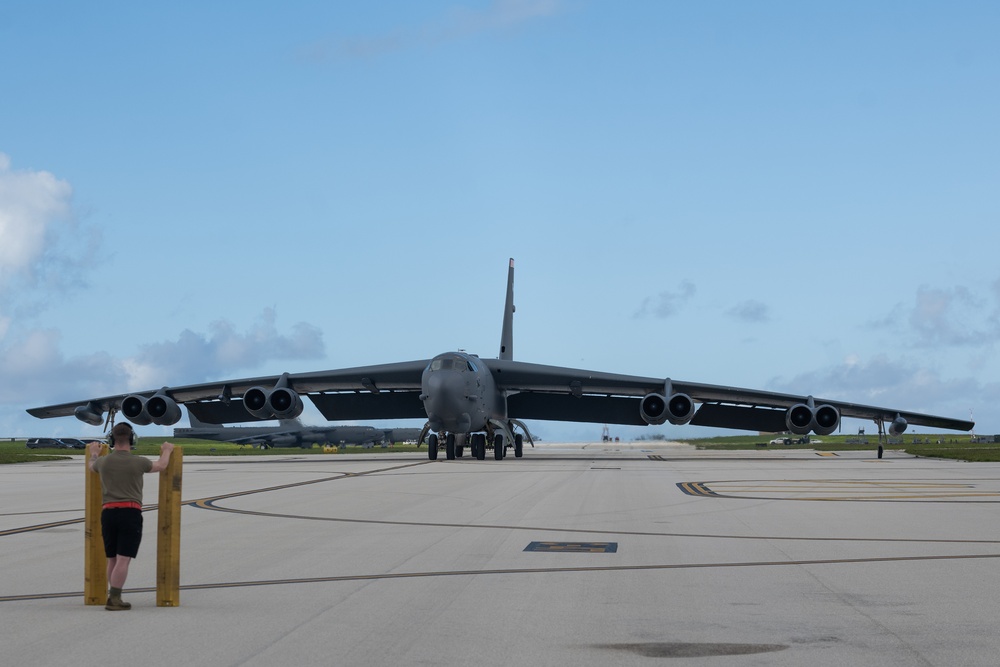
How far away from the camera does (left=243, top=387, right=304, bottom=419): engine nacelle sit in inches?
1615

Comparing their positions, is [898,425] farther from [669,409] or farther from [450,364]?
[450,364]

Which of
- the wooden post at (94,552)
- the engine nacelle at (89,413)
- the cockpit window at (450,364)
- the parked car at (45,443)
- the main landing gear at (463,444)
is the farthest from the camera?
the parked car at (45,443)

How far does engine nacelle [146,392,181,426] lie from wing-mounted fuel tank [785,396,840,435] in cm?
2415

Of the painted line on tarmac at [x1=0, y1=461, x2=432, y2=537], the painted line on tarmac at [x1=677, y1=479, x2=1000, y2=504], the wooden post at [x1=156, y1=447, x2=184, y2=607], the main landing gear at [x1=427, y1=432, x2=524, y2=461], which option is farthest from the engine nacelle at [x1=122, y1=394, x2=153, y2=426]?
the wooden post at [x1=156, y1=447, x2=184, y2=607]

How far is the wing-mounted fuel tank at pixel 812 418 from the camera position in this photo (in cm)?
4116

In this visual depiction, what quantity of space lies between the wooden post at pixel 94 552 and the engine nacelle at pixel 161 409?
34.6 m

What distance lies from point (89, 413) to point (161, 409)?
3672mm

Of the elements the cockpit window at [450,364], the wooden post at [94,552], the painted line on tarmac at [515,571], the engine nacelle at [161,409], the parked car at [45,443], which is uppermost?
the cockpit window at [450,364]

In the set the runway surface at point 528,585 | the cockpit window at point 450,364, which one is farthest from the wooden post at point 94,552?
the cockpit window at point 450,364

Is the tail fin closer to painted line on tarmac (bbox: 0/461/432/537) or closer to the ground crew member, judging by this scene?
painted line on tarmac (bbox: 0/461/432/537)

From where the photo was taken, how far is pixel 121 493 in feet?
27.3

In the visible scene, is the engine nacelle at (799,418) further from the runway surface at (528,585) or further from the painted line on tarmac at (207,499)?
the runway surface at (528,585)

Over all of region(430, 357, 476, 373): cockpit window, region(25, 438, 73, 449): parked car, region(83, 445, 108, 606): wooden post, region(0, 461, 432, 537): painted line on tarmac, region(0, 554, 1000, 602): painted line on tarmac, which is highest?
region(430, 357, 476, 373): cockpit window

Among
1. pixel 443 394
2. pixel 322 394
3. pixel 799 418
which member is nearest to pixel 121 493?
pixel 443 394
